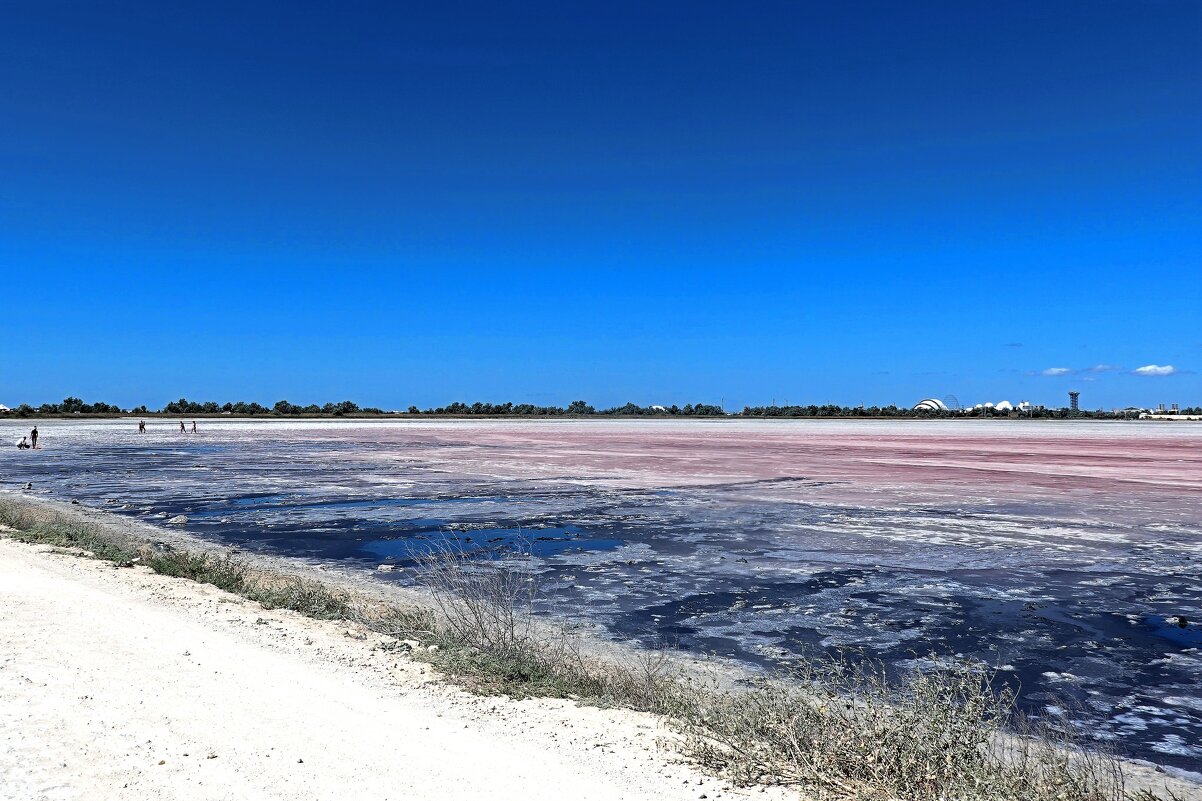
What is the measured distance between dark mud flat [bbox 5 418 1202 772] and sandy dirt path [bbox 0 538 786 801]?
248 cm

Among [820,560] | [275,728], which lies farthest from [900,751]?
[820,560]

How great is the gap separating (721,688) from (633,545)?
21.6 ft

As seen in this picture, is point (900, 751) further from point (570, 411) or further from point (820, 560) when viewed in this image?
point (570, 411)

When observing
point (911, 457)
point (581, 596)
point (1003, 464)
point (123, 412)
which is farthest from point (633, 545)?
point (123, 412)

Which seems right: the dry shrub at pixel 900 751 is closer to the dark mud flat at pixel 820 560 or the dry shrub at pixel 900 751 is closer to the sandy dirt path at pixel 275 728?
the sandy dirt path at pixel 275 728

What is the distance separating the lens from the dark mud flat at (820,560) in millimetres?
7391

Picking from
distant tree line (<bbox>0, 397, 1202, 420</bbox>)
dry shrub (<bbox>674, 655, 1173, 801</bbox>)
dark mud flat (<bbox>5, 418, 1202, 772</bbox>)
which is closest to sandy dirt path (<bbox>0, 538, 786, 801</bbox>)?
dry shrub (<bbox>674, 655, 1173, 801</bbox>)

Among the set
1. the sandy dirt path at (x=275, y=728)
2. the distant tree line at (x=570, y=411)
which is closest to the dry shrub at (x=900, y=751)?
Answer: the sandy dirt path at (x=275, y=728)

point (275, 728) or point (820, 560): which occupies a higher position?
point (820, 560)

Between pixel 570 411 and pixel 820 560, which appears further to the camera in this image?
pixel 570 411

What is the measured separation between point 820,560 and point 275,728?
8179mm

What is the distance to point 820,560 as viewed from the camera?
1195 centimetres

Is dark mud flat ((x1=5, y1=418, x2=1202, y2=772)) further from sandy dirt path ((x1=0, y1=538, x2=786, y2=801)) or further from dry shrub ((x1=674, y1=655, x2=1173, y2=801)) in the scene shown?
sandy dirt path ((x1=0, y1=538, x2=786, y2=801))

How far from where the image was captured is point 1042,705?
637 cm
